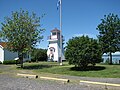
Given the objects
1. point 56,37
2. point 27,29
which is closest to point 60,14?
point 27,29

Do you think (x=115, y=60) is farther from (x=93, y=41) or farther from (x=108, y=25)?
(x=93, y=41)

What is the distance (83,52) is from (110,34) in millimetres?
11298

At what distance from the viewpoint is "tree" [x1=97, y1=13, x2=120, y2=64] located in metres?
34.2

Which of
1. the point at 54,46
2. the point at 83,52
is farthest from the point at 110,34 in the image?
the point at 54,46

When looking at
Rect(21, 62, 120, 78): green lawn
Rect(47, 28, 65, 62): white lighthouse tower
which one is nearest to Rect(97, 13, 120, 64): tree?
Rect(21, 62, 120, 78): green lawn

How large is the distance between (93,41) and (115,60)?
20001 millimetres

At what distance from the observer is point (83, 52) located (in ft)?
80.5

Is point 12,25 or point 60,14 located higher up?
point 60,14

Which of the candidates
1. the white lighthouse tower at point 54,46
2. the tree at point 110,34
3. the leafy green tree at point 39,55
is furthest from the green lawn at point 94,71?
the white lighthouse tower at point 54,46

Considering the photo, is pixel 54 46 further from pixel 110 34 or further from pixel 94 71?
pixel 94 71

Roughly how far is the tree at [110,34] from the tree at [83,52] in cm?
909

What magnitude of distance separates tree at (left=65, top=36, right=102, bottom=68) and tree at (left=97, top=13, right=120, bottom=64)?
9.09 metres

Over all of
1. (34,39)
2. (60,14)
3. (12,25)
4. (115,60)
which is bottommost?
(115,60)

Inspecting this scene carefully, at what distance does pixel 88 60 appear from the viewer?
24.8 meters
